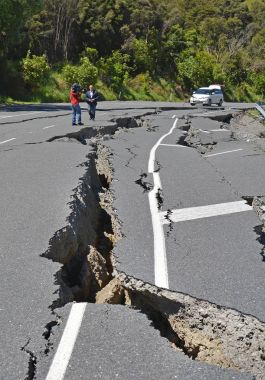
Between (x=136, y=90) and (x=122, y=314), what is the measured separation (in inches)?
1643

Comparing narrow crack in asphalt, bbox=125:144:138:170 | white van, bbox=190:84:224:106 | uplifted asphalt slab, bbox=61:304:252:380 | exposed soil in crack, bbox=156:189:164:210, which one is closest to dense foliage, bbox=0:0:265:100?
white van, bbox=190:84:224:106

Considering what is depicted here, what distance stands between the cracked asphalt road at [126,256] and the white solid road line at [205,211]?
0.20m

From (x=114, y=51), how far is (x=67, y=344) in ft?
147

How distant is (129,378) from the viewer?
3551 millimetres

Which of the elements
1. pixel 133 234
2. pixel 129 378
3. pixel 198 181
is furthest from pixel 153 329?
pixel 198 181

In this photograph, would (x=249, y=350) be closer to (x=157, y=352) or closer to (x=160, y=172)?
(x=157, y=352)

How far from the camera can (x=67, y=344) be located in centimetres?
395

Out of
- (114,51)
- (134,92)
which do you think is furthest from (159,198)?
(114,51)

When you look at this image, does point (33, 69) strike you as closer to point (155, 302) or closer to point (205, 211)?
point (205, 211)

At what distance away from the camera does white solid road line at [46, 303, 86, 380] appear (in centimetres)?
361

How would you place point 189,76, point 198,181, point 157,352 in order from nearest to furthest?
point 157,352 → point 198,181 → point 189,76

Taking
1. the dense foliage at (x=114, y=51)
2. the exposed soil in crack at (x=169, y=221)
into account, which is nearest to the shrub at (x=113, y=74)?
the dense foliage at (x=114, y=51)

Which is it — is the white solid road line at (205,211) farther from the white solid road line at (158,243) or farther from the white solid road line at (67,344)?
the white solid road line at (67,344)

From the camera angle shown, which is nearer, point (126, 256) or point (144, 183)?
point (126, 256)
